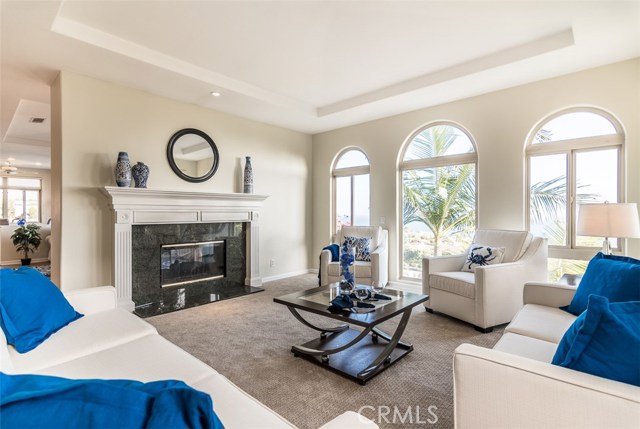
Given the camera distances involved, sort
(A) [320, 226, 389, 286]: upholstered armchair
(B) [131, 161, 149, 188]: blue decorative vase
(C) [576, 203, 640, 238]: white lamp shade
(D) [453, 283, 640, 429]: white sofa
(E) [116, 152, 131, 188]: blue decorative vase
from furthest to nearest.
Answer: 1. (A) [320, 226, 389, 286]: upholstered armchair
2. (B) [131, 161, 149, 188]: blue decorative vase
3. (E) [116, 152, 131, 188]: blue decorative vase
4. (C) [576, 203, 640, 238]: white lamp shade
5. (D) [453, 283, 640, 429]: white sofa

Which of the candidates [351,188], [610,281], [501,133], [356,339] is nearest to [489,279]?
[610,281]

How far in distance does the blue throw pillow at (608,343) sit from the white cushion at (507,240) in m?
2.56

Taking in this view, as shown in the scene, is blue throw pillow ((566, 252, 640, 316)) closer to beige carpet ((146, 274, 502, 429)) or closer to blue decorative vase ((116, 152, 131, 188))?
beige carpet ((146, 274, 502, 429))

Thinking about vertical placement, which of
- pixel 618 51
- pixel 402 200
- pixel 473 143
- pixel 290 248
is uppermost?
pixel 618 51

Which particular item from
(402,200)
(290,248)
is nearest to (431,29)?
(402,200)

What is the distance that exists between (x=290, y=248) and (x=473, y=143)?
3360 mm

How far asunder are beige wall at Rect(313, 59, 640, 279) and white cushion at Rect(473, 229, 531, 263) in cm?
33

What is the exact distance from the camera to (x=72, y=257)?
3.44 m

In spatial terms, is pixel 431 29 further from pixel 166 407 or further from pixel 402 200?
pixel 166 407

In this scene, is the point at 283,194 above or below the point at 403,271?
above

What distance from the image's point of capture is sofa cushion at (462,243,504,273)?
344cm

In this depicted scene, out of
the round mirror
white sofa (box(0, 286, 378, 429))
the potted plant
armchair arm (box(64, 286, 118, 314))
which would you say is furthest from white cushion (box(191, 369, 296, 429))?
Result: the potted plant

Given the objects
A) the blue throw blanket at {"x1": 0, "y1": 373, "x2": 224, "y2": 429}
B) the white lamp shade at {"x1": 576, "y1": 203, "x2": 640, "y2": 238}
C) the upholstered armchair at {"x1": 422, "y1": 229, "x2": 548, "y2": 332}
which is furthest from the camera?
the upholstered armchair at {"x1": 422, "y1": 229, "x2": 548, "y2": 332}

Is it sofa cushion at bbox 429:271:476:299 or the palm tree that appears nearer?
sofa cushion at bbox 429:271:476:299
